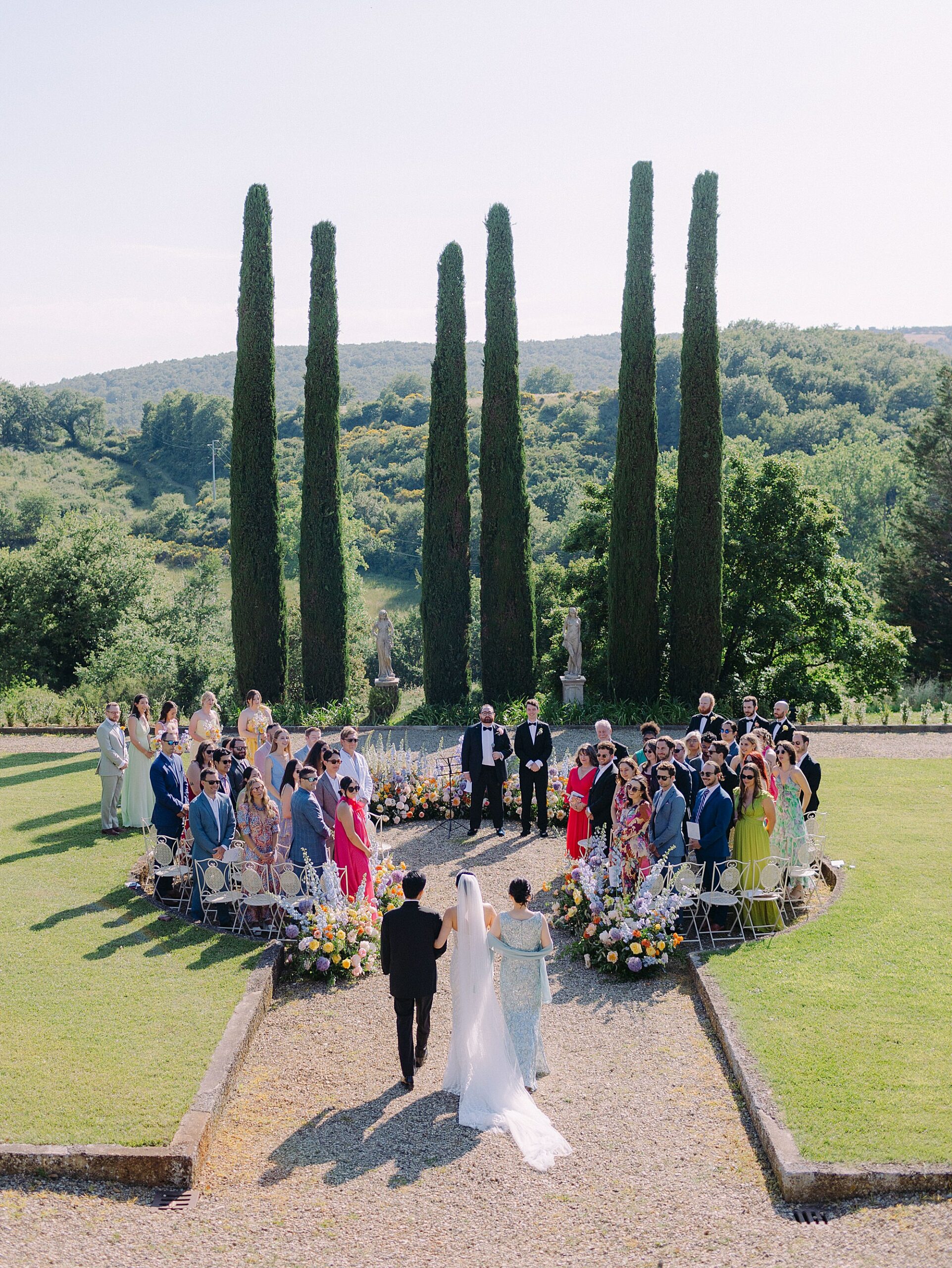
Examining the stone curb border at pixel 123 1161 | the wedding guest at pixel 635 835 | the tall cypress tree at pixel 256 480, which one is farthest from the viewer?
the tall cypress tree at pixel 256 480

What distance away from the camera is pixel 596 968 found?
9797 mm

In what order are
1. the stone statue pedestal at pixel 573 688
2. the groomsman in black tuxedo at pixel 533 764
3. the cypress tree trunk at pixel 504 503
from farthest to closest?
1. the cypress tree trunk at pixel 504 503
2. the stone statue pedestal at pixel 573 688
3. the groomsman in black tuxedo at pixel 533 764

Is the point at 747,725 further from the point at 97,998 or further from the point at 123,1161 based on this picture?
the point at 123,1161

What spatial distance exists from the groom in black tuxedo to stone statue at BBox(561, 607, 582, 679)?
50.6 ft

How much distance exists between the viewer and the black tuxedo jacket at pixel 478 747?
1366cm

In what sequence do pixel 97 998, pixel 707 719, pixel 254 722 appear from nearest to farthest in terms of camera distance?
pixel 97 998 → pixel 707 719 → pixel 254 722

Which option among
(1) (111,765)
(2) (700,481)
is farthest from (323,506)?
(1) (111,765)

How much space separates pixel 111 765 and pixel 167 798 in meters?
2.89

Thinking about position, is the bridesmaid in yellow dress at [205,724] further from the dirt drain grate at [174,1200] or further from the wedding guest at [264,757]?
the dirt drain grate at [174,1200]

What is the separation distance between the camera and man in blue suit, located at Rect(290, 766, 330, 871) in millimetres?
9891

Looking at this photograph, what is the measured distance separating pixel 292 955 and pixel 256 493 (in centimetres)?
1607

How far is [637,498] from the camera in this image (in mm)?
23141

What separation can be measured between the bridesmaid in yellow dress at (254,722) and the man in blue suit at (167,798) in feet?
7.03

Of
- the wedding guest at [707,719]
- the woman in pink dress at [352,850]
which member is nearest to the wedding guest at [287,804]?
the woman in pink dress at [352,850]
